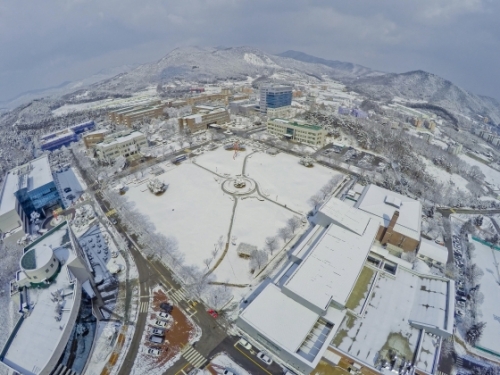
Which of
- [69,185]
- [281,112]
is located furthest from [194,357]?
[281,112]

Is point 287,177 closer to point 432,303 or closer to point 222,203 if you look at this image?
point 222,203

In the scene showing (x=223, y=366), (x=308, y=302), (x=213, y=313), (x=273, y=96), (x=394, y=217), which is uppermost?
(x=273, y=96)

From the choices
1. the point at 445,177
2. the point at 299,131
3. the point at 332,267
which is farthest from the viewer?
the point at 299,131

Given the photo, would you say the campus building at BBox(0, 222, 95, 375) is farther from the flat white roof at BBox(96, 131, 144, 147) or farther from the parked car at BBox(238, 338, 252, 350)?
the flat white roof at BBox(96, 131, 144, 147)

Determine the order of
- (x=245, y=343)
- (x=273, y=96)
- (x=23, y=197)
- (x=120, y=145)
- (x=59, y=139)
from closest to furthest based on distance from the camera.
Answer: (x=245, y=343), (x=23, y=197), (x=120, y=145), (x=59, y=139), (x=273, y=96)

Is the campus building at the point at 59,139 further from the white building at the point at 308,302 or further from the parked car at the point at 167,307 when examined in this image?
the white building at the point at 308,302

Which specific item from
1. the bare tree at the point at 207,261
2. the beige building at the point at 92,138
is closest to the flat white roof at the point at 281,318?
the bare tree at the point at 207,261

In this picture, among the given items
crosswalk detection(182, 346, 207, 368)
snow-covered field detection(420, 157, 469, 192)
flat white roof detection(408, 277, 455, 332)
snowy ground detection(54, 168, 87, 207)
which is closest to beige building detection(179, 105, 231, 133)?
snowy ground detection(54, 168, 87, 207)
